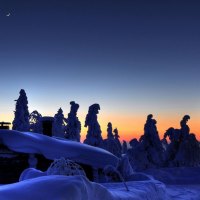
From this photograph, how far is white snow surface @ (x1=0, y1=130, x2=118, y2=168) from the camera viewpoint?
60.5 ft

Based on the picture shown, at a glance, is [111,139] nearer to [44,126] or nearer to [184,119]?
[184,119]

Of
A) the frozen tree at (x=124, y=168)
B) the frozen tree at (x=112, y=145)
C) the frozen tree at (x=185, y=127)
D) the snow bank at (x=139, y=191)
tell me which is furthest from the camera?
the frozen tree at (x=112, y=145)

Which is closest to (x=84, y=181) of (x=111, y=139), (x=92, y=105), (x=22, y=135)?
(x=22, y=135)

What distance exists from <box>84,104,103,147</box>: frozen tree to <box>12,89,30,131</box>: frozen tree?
7442 millimetres

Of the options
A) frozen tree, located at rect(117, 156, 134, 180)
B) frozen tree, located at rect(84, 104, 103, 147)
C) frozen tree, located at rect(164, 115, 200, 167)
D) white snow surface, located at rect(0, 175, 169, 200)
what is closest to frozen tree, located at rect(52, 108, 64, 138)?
frozen tree, located at rect(84, 104, 103, 147)

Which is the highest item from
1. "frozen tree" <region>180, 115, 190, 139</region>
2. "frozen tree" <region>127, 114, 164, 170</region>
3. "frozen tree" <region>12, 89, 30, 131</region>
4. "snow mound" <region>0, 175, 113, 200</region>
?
"frozen tree" <region>12, 89, 30, 131</region>

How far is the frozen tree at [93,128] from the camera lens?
127 feet

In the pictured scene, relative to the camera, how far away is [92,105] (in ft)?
126

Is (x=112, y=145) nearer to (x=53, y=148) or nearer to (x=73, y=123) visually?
(x=73, y=123)

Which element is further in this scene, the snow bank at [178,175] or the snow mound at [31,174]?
the snow bank at [178,175]

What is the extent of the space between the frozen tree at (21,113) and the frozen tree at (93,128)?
744cm

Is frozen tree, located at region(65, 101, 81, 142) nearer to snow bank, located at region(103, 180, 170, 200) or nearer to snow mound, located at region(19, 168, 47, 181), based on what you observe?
snow bank, located at region(103, 180, 170, 200)

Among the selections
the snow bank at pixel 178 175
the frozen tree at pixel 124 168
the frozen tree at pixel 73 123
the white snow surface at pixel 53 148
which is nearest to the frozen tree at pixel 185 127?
the snow bank at pixel 178 175

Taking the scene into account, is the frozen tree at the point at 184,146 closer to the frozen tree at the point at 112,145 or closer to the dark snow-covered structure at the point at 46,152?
the frozen tree at the point at 112,145
